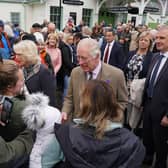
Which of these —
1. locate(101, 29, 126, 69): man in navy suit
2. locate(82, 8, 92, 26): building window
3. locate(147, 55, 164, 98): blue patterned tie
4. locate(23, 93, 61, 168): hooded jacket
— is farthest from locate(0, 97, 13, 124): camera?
locate(82, 8, 92, 26): building window

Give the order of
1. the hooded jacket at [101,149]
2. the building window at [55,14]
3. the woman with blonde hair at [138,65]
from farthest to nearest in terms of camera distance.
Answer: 1. the building window at [55,14]
2. the woman with blonde hair at [138,65]
3. the hooded jacket at [101,149]

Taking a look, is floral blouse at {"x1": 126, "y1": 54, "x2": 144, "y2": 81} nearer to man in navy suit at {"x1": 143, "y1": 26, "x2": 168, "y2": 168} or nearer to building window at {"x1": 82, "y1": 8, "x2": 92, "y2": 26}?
man in navy suit at {"x1": 143, "y1": 26, "x2": 168, "y2": 168}

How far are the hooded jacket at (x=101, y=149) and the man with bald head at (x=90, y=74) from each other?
93 cm

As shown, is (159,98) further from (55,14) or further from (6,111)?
(55,14)

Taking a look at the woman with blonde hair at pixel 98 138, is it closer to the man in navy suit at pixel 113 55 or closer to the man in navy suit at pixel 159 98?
the man in navy suit at pixel 159 98

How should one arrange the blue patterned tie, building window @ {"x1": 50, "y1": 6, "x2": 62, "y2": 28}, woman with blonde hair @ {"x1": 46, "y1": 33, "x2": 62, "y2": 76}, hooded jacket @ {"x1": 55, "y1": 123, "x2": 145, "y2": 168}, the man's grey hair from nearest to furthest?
hooded jacket @ {"x1": 55, "y1": 123, "x2": 145, "y2": 168} → the man's grey hair → the blue patterned tie → woman with blonde hair @ {"x1": 46, "y1": 33, "x2": 62, "y2": 76} → building window @ {"x1": 50, "y1": 6, "x2": 62, "y2": 28}

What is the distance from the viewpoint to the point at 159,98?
10.4 ft

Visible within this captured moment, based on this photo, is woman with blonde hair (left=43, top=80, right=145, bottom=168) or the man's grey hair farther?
the man's grey hair

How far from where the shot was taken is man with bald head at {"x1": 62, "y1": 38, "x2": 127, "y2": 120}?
2.67 m

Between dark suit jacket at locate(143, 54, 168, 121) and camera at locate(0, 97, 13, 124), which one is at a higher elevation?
camera at locate(0, 97, 13, 124)

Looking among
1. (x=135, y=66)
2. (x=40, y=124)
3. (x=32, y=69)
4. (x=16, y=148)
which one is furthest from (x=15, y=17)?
(x=16, y=148)

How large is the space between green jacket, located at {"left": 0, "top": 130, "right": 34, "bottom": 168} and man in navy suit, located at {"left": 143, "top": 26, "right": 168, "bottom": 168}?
188 centimetres

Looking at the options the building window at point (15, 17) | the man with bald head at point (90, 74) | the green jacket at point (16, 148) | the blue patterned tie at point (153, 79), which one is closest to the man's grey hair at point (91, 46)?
the man with bald head at point (90, 74)

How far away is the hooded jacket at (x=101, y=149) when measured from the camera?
1.66 m
